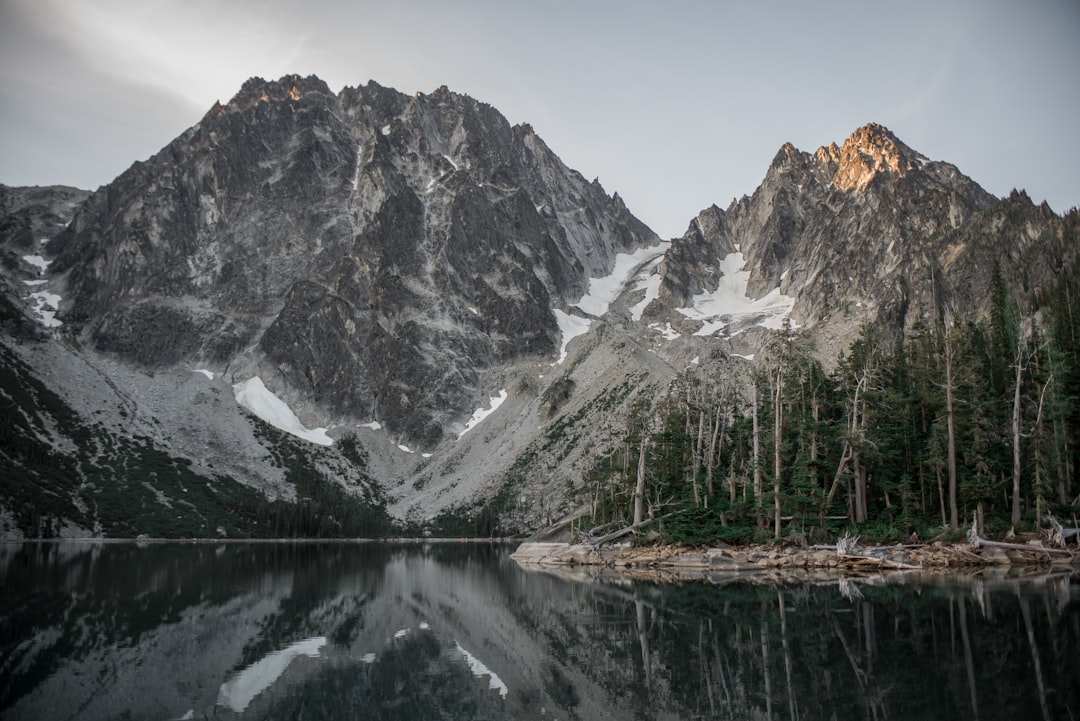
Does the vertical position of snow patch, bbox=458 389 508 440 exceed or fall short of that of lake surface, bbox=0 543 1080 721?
it exceeds it

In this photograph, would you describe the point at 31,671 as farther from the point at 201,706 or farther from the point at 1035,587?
the point at 1035,587

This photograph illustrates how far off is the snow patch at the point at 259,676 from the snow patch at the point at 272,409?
166 m

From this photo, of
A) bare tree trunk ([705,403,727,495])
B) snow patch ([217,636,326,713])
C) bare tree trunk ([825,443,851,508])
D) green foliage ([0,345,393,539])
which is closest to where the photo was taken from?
snow patch ([217,636,326,713])

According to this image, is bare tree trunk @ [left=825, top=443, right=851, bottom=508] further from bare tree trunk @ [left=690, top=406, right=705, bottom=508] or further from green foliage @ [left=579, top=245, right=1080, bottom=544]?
bare tree trunk @ [left=690, top=406, right=705, bottom=508]

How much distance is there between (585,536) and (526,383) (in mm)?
134144

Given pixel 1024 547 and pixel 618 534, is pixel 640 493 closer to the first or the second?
pixel 618 534

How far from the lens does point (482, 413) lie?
195m

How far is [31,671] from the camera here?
1616 centimetres

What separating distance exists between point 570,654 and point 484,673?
9.32 ft

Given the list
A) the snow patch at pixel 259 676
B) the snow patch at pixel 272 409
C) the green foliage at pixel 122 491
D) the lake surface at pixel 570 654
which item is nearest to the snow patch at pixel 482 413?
the snow patch at pixel 272 409

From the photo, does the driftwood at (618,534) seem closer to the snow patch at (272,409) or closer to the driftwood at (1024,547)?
the driftwood at (1024,547)

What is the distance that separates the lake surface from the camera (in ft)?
44.0

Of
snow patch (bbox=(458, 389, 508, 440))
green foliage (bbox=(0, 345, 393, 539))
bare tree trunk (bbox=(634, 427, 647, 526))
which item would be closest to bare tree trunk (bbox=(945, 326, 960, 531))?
bare tree trunk (bbox=(634, 427, 647, 526))

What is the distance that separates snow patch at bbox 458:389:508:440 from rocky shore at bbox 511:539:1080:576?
138m
